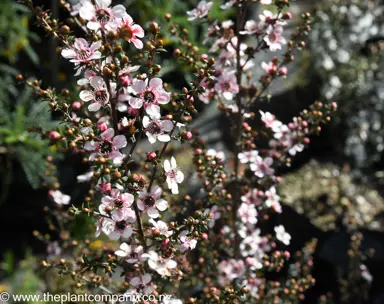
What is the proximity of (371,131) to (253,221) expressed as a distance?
7.22 feet

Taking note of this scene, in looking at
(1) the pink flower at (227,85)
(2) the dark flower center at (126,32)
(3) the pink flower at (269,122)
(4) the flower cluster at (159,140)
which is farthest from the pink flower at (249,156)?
(2) the dark flower center at (126,32)

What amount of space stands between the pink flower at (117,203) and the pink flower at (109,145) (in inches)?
3.5

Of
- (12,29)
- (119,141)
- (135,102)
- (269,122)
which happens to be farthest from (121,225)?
(12,29)

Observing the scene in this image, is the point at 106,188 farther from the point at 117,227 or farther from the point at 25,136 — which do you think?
the point at 25,136

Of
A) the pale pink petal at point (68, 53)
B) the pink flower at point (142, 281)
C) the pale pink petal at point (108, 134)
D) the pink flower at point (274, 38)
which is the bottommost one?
the pink flower at point (142, 281)

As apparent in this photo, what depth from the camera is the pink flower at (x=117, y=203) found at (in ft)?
4.49

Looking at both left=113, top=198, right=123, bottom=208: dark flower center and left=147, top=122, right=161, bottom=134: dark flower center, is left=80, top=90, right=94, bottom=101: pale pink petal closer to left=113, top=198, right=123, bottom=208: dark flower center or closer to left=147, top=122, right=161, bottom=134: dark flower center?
left=147, top=122, right=161, bottom=134: dark flower center

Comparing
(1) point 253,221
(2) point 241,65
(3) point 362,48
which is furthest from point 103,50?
(3) point 362,48

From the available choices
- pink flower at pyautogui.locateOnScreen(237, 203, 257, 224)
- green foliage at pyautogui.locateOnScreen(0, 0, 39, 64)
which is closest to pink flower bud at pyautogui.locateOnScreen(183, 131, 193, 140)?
pink flower at pyautogui.locateOnScreen(237, 203, 257, 224)

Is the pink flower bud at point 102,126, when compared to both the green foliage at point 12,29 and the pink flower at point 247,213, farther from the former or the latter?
the green foliage at point 12,29

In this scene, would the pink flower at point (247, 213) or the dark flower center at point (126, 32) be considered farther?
the pink flower at point (247, 213)

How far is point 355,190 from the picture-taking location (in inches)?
130

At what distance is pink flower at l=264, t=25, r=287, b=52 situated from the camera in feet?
5.79

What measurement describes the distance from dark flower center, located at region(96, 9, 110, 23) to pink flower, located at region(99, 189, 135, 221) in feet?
1.44
